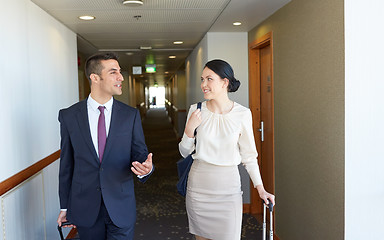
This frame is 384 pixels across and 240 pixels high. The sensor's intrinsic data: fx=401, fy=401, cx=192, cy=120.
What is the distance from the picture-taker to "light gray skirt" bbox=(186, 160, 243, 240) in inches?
110

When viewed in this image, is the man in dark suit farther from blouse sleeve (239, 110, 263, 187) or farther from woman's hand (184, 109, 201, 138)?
blouse sleeve (239, 110, 263, 187)

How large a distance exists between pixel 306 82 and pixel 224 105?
1.12 m

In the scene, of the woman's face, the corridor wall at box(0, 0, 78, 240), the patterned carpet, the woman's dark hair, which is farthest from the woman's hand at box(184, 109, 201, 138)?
the patterned carpet

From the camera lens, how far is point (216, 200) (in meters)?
2.80

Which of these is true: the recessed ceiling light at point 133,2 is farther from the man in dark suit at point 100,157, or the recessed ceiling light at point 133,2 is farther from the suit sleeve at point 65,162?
the suit sleeve at point 65,162

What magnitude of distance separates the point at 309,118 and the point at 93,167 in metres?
1.97

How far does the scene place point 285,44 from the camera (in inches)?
166

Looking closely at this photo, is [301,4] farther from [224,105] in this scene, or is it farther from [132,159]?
[132,159]

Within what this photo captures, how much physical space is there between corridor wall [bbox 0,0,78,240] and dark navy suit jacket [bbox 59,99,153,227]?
2.15ft

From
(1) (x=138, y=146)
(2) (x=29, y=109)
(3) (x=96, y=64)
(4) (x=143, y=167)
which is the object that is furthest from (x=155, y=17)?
(4) (x=143, y=167)

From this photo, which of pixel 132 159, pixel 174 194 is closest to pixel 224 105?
pixel 132 159

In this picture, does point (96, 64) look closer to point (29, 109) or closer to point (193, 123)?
point (193, 123)

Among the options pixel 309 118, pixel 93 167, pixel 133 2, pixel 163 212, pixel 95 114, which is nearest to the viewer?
pixel 93 167
